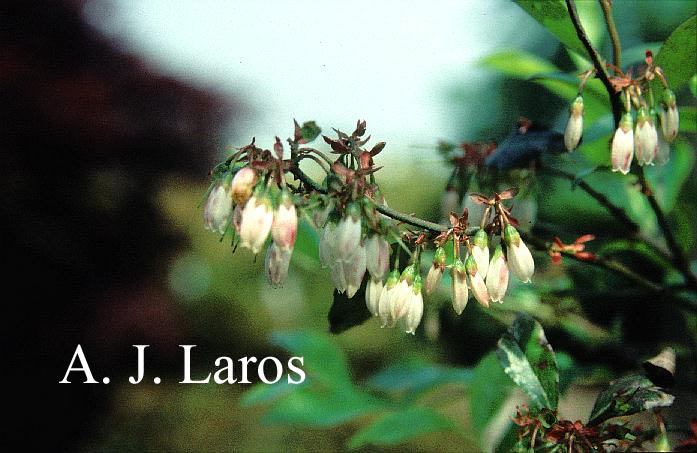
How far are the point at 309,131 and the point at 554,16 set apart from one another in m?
0.28

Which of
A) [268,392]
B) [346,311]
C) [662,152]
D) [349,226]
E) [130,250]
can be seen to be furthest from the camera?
[130,250]

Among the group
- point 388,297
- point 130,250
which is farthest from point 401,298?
point 130,250

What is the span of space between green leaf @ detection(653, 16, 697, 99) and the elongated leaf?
0.45 metres

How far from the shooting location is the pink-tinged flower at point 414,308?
426 millimetres

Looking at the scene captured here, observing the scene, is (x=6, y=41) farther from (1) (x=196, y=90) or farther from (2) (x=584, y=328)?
(2) (x=584, y=328)

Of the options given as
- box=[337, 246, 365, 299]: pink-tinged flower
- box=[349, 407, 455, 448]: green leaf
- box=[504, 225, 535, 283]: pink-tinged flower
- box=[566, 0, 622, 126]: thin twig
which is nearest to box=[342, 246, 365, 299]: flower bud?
box=[337, 246, 365, 299]: pink-tinged flower

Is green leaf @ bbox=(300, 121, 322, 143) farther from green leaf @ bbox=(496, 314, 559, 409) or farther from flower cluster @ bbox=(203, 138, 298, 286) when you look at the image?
green leaf @ bbox=(496, 314, 559, 409)

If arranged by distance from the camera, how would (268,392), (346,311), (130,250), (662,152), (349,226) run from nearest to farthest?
(349,226) → (346,311) → (662,152) → (268,392) → (130,250)

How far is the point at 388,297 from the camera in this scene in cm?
42

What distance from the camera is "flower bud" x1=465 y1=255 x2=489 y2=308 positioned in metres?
0.42

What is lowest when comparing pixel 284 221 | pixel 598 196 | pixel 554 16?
pixel 284 221

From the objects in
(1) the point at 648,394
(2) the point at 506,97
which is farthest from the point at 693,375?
(2) the point at 506,97

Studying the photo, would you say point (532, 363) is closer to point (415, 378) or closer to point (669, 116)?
point (669, 116)

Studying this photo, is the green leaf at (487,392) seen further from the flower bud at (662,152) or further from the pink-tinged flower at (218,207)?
the pink-tinged flower at (218,207)
